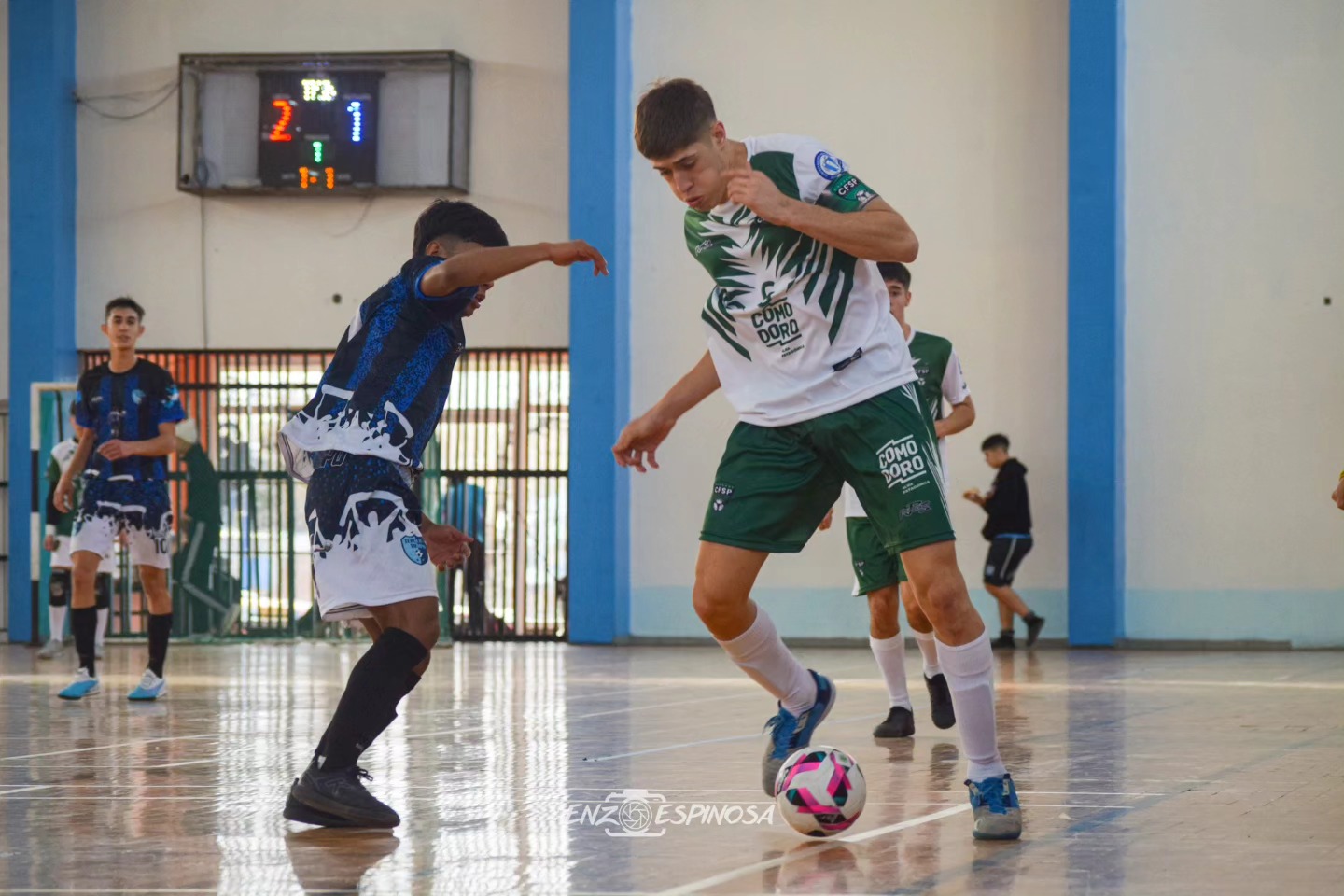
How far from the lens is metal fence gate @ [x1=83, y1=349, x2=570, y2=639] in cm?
1571

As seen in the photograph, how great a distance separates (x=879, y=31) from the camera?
15.4 m

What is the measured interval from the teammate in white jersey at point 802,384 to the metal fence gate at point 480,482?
11.0 meters

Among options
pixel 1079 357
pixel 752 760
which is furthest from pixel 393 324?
pixel 1079 357

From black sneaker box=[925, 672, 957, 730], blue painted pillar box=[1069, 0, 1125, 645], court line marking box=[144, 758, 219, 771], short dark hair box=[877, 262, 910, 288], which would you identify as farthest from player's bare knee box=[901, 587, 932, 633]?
blue painted pillar box=[1069, 0, 1125, 645]

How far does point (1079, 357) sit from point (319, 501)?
34.9 feet

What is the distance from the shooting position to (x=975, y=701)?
457 centimetres

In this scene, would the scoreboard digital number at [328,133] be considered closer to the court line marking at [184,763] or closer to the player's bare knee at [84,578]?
the player's bare knee at [84,578]

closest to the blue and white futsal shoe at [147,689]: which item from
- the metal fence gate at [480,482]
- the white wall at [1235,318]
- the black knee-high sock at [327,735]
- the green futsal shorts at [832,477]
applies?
the black knee-high sock at [327,735]

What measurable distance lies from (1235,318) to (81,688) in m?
9.78

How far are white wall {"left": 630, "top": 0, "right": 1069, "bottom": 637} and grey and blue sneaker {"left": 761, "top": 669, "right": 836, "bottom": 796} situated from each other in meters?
10.1

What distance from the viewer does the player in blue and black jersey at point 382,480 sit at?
4.83 metres

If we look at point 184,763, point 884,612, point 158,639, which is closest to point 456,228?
point 184,763

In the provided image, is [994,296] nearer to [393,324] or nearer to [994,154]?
[994,154]

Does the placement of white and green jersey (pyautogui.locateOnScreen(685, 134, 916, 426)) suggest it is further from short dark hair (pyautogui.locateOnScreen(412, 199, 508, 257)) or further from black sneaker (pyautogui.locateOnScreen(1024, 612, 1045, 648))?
black sneaker (pyautogui.locateOnScreen(1024, 612, 1045, 648))
